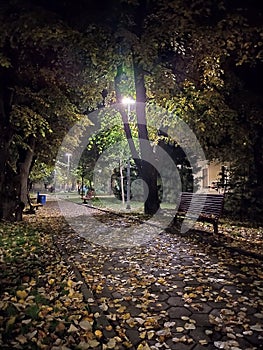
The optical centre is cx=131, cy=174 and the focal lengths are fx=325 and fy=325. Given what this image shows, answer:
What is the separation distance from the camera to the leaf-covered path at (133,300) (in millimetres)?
3246

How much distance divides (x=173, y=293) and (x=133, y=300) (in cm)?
63

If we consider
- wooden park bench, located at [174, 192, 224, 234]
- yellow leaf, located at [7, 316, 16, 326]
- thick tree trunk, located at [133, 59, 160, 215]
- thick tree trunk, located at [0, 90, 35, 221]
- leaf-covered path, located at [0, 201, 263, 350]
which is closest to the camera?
leaf-covered path, located at [0, 201, 263, 350]

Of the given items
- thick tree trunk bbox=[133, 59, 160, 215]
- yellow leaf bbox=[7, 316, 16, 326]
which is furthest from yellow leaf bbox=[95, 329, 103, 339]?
thick tree trunk bbox=[133, 59, 160, 215]

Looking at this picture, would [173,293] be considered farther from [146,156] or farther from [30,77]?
[146,156]

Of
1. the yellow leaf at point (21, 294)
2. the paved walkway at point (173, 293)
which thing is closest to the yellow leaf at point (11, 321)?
the yellow leaf at point (21, 294)

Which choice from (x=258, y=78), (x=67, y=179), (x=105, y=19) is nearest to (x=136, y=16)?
(x=105, y=19)

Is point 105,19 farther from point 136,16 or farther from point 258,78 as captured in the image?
point 258,78

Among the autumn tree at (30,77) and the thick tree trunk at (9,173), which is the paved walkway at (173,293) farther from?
the autumn tree at (30,77)

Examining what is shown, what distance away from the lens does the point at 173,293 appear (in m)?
4.62

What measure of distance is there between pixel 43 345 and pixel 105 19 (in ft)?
19.0

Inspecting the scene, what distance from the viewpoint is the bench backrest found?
30.3 feet

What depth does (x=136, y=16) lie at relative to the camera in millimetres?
8062

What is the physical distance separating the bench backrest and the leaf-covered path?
2011 millimetres

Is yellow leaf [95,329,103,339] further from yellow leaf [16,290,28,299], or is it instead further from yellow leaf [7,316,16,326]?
yellow leaf [16,290,28,299]
